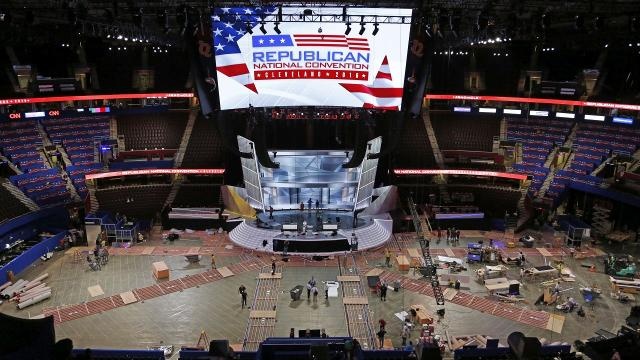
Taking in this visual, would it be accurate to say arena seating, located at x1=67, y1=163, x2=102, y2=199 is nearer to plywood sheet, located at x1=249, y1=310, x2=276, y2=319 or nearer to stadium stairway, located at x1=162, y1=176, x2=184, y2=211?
stadium stairway, located at x1=162, y1=176, x2=184, y2=211

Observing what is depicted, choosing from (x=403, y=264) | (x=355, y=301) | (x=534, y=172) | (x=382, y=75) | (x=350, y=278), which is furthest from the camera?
(x=534, y=172)

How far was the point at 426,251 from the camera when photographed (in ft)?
104

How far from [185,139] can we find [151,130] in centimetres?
365

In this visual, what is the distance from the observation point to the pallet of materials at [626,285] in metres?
28.3

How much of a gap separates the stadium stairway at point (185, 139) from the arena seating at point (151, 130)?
1.35ft

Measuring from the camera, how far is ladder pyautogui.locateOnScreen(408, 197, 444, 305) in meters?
27.3

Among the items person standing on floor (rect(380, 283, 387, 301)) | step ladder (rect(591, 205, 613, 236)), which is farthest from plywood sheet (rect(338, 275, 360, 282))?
step ladder (rect(591, 205, 613, 236))

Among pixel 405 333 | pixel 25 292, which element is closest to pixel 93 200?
pixel 25 292

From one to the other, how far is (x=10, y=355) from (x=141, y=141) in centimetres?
3475

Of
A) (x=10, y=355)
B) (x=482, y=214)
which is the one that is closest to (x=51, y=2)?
(x=10, y=355)

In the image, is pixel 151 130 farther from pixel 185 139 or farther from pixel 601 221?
pixel 601 221

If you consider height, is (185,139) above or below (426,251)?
above

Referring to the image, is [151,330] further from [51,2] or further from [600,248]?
[600,248]

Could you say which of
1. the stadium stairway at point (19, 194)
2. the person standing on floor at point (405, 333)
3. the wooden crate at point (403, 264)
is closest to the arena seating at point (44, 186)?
the stadium stairway at point (19, 194)
